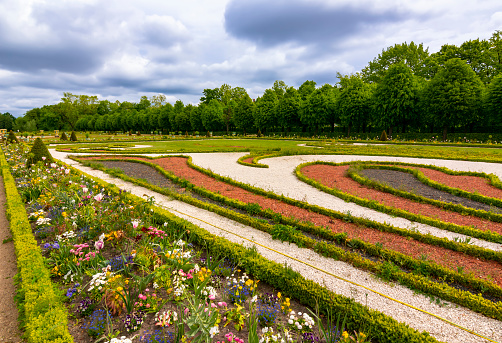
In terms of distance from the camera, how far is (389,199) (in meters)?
7.92

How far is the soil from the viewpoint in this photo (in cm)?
294

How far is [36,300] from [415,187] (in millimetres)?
10634

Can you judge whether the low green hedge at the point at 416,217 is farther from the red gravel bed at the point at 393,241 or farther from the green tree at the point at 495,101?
the green tree at the point at 495,101

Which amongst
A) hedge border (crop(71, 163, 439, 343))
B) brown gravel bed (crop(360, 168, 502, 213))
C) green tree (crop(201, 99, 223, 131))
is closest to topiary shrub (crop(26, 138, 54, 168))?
hedge border (crop(71, 163, 439, 343))

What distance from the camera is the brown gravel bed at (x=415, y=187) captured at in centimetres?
756

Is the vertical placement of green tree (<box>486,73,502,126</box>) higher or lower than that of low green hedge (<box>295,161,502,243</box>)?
higher

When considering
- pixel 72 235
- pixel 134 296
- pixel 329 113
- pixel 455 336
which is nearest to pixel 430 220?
pixel 455 336

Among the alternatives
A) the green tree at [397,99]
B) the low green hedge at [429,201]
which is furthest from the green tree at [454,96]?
the low green hedge at [429,201]

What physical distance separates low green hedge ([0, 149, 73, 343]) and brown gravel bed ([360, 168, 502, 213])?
9.31 meters

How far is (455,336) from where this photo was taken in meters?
2.92

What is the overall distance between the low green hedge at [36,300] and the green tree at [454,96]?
36839 millimetres

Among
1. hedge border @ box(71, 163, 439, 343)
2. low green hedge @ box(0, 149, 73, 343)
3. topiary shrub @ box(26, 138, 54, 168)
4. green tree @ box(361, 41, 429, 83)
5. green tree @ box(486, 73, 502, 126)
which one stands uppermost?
green tree @ box(361, 41, 429, 83)

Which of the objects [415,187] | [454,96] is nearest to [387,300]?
[415,187]

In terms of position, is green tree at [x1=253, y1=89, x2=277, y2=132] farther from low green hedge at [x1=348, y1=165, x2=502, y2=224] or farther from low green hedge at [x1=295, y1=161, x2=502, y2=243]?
low green hedge at [x1=295, y1=161, x2=502, y2=243]
